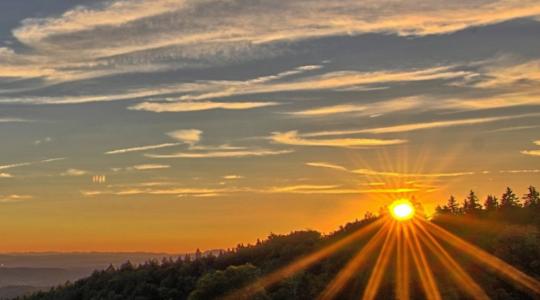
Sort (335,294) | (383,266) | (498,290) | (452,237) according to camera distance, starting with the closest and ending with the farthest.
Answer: (498,290) < (335,294) < (383,266) < (452,237)

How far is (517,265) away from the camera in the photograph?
146250 mm

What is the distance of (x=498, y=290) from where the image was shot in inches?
5256

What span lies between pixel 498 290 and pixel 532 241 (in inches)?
882

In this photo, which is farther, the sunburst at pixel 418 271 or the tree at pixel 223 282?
the tree at pixel 223 282

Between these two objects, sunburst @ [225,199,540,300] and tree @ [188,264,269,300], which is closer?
sunburst @ [225,199,540,300]

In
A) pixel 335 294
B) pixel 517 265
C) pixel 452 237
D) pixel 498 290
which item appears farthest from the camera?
pixel 452 237

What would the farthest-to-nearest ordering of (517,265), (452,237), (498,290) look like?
(452,237) < (517,265) < (498,290)

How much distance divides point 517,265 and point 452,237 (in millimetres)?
51628

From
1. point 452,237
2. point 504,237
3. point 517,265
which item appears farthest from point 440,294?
point 452,237

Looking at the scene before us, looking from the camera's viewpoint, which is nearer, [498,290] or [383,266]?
[498,290]

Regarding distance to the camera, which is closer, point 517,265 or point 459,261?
point 517,265

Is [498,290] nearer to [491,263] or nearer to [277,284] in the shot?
[491,263]

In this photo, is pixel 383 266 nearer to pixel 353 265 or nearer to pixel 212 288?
pixel 353 265

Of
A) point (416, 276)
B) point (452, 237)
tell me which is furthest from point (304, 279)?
point (452, 237)
